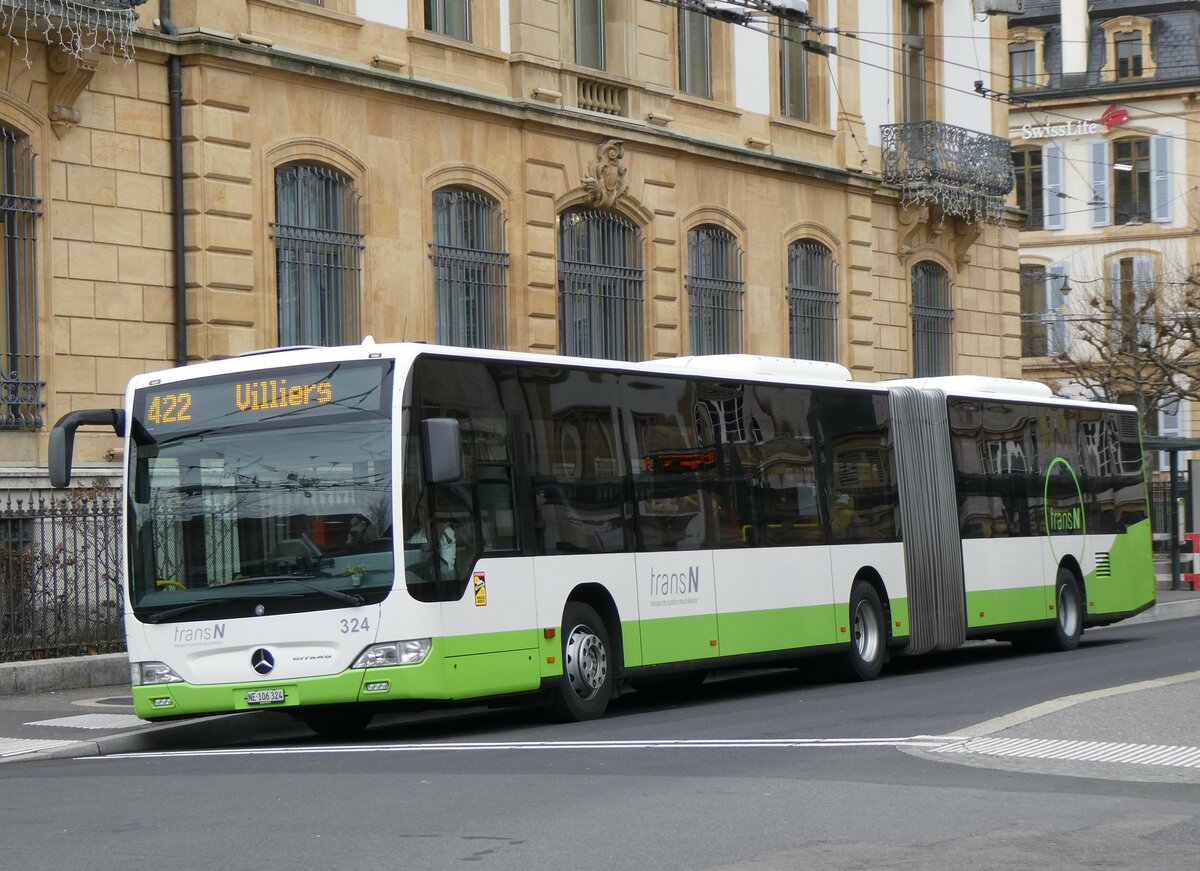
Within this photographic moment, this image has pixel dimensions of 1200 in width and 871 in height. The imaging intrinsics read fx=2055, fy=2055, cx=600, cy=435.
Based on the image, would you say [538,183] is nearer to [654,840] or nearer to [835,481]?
[835,481]

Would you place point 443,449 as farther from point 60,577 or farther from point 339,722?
point 60,577

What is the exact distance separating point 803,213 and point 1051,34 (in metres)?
34.4

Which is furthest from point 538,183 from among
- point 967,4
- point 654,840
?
point 654,840

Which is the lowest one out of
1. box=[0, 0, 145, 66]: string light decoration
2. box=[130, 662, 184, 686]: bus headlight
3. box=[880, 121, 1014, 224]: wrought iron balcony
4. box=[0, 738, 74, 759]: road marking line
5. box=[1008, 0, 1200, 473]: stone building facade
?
box=[0, 738, 74, 759]: road marking line

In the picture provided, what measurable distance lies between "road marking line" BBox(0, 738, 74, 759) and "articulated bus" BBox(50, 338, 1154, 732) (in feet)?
2.23

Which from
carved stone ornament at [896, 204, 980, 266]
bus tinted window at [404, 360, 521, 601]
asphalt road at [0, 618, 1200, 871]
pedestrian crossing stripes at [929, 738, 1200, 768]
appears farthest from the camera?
carved stone ornament at [896, 204, 980, 266]

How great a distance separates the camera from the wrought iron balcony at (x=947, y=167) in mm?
34188

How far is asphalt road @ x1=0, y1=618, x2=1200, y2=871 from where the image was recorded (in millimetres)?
8609

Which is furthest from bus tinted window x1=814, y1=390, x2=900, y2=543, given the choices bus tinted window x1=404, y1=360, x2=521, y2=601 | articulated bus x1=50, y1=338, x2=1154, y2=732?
bus tinted window x1=404, y1=360, x2=521, y2=601

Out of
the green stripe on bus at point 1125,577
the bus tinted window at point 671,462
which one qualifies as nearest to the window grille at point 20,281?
the bus tinted window at point 671,462

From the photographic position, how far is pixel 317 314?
79.4 feet

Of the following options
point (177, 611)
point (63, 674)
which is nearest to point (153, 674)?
point (177, 611)

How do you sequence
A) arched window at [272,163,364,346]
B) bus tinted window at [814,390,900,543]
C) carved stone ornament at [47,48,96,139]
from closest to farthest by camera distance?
bus tinted window at [814,390,900,543], carved stone ornament at [47,48,96,139], arched window at [272,163,364,346]

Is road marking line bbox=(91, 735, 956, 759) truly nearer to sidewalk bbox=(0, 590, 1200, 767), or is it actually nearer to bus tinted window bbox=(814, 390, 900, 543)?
sidewalk bbox=(0, 590, 1200, 767)
